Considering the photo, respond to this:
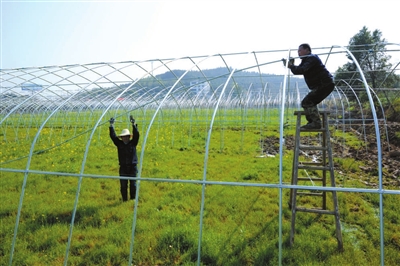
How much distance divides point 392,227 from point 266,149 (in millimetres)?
7470

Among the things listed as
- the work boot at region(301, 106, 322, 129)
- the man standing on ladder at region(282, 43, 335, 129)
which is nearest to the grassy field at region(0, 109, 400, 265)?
the work boot at region(301, 106, 322, 129)

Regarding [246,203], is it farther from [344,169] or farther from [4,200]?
[4,200]

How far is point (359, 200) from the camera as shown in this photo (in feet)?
20.1

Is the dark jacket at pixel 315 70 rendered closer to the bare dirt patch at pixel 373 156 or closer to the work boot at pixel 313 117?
the work boot at pixel 313 117

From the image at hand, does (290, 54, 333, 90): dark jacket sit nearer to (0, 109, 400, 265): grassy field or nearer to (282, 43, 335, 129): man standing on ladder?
(282, 43, 335, 129): man standing on ladder

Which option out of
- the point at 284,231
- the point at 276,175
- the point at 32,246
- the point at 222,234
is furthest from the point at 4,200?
the point at 276,175

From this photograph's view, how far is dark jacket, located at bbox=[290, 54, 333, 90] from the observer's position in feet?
14.5

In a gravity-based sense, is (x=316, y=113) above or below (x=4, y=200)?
above

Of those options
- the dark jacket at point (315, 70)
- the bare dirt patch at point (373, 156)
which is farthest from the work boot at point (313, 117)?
the bare dirt patch at point (373, 156)

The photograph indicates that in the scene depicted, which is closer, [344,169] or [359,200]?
Answer: [359,200]

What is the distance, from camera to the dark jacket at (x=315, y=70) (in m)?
4.41

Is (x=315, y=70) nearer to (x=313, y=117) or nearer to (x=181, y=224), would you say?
(x=313, y=117)

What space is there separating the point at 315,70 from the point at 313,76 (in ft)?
0.34

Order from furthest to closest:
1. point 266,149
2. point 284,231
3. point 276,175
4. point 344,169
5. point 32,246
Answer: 1. point 266,149
2. point 344,169
3. point 276,175
4. point 284,231
5. point 32,246
